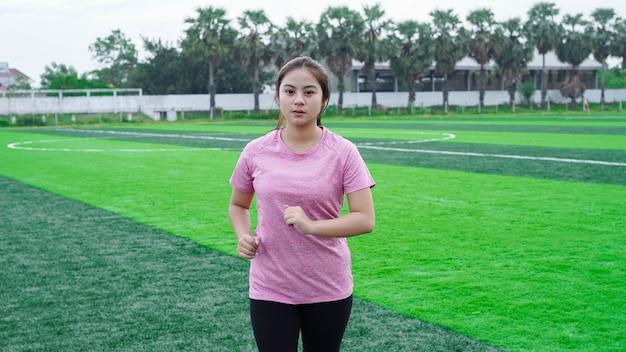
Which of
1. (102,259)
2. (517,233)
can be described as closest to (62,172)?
(102,259)

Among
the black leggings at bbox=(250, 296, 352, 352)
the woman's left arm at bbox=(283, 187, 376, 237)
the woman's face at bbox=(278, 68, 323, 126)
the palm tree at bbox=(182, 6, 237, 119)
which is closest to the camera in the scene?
the woman's left arm at bbox=(283, 187, 376, 237)

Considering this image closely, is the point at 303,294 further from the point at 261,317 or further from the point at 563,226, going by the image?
the point at 563,226

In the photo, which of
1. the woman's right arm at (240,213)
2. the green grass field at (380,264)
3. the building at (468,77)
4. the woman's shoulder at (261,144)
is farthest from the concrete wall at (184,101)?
the woman's shoulder at (261,144)

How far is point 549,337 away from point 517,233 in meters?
4.08

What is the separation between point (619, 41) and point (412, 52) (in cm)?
2191

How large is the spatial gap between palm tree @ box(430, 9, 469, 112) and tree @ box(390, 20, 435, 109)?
1.03 m

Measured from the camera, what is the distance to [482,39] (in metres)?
74.8

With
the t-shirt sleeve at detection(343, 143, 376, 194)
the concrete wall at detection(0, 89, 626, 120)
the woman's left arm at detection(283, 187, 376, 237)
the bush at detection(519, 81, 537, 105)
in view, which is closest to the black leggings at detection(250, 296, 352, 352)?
the woman's left arm at detection(283, 187, 376, 237)

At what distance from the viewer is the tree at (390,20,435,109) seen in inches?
2840

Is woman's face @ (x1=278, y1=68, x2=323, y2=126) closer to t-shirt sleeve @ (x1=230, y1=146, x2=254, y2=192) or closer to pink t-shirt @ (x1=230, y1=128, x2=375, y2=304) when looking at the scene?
pink t-shirt @ (x1=230, y1=128, x2=375, y2=304)

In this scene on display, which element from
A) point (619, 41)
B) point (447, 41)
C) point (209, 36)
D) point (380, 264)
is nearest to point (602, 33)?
point (619, 41)

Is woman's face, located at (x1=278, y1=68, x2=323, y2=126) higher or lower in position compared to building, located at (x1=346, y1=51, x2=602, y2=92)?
lower

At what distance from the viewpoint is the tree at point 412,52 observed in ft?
237

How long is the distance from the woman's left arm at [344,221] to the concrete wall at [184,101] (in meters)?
49.7
